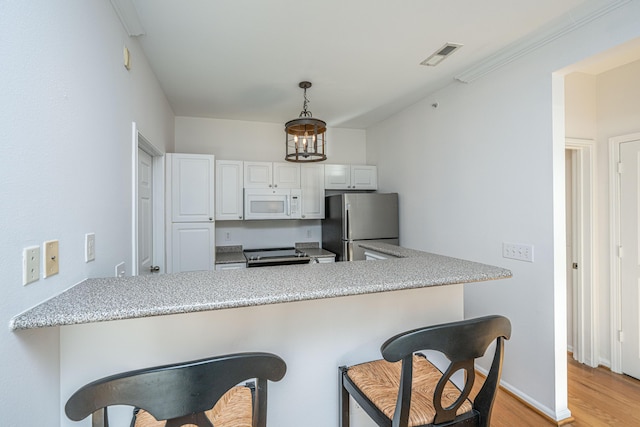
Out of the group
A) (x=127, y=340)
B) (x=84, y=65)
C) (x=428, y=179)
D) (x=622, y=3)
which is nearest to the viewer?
(x=127, y=340)

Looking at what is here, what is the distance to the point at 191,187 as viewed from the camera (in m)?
3.23

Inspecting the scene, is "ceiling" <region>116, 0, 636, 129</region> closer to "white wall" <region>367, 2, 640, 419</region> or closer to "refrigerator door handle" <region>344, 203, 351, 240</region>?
"white wall" <region>367, 2, 640, 419</region>

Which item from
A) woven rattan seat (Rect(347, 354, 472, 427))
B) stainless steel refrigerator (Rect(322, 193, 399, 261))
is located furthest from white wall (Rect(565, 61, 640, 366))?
woven rattan seat (Rect(347, 354, 472, 427))

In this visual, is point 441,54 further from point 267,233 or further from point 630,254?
point 267,233

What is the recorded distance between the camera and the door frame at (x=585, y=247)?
267cm

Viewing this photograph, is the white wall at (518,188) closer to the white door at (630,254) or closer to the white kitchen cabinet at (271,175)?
the white door at (630,254)

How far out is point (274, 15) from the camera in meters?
1.86

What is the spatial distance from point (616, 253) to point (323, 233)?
3029mm

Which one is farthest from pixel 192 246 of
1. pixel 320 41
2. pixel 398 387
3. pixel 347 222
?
pixel 398 387

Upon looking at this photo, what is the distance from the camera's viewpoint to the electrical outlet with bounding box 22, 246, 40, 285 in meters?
0.87

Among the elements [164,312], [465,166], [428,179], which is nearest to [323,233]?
[428,179]

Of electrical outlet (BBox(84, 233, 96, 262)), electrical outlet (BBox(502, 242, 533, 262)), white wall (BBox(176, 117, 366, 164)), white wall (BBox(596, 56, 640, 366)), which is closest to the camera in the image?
electrical outlet (BBox(84, 233, 96, 262))

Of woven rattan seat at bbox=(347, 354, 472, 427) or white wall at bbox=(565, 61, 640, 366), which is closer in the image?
woven rattan seat at bbox=(347, 354, 472, 427)

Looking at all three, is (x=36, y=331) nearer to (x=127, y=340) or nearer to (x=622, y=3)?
(x=127, y=340)
